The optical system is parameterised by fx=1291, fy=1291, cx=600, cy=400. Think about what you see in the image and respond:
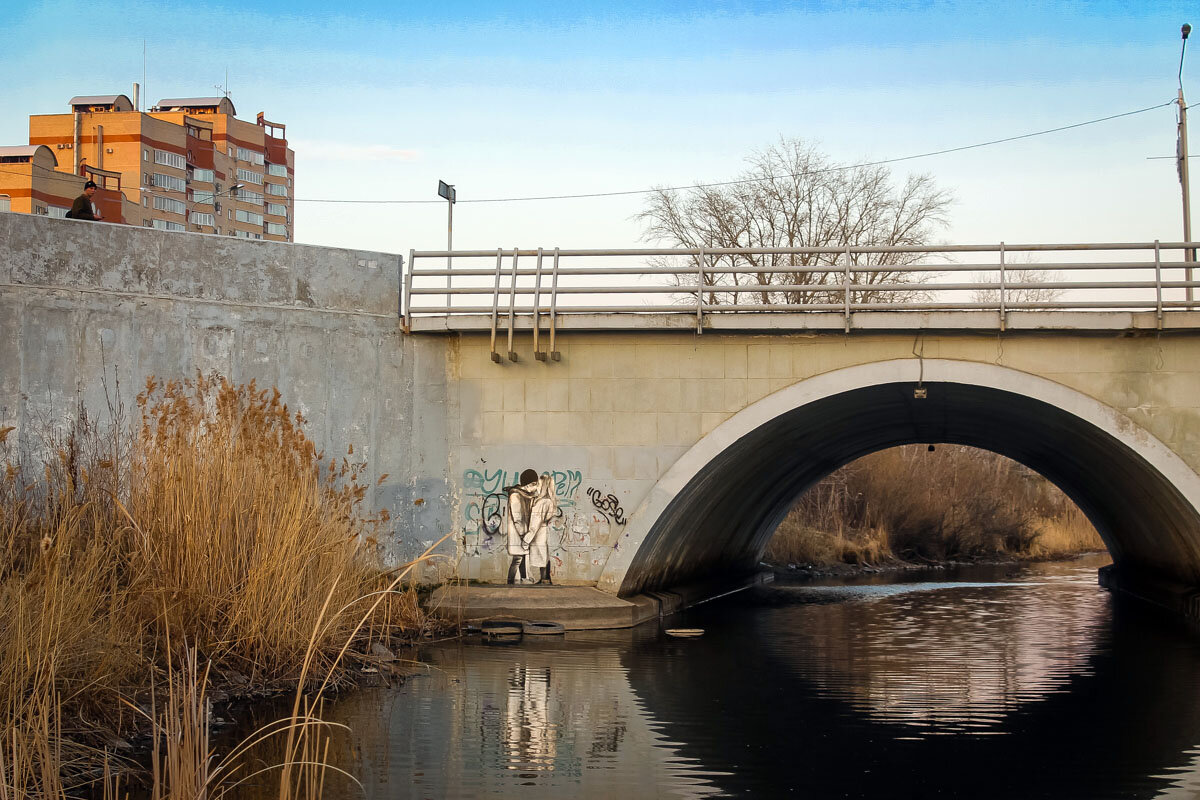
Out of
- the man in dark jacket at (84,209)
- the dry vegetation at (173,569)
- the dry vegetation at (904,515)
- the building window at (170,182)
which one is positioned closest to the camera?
the dry vegetation at (173,569)

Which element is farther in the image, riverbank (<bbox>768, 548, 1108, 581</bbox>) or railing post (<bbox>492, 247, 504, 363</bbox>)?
riverbank (<bbox>768, 548, 1108, 581</bbox>)

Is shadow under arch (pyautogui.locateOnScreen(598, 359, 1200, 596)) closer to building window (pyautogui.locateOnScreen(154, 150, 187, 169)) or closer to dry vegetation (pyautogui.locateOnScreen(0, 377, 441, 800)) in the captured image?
dry vegetation (pyautogui.locateOnScreen(0, 377, 441, 800))

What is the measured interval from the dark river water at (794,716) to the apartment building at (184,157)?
69945 mm

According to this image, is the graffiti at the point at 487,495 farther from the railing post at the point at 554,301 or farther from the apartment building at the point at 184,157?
the apartment building at the point at 184,157

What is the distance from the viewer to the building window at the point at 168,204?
94500 millimetres

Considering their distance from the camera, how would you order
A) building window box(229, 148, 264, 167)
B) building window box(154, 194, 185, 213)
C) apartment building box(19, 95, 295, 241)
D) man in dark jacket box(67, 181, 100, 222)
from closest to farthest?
1. man in dark jacket box(67, 181, 100, 222)
2. apartment building box(19, 95, 295, 241)
3. building window box(154, 194, 185, 213)
4. building window box(229, 148, 264, 167)

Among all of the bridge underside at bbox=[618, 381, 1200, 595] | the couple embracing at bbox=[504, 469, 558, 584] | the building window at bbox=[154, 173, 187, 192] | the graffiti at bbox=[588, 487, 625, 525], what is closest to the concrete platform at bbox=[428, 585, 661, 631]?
the couple embracing at bbox=[504, 469, 558, 584]

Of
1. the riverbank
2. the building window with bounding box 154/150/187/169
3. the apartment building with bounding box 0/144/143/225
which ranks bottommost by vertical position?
the riverbank

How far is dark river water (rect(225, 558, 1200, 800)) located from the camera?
9367 mm

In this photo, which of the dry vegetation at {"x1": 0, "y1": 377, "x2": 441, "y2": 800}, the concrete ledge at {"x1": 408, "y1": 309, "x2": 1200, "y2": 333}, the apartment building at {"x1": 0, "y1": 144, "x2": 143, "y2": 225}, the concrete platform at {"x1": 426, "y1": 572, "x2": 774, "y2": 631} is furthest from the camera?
the apartment building at {"x1": 0, "y1": 144, "x2": 143, "y2": 225}

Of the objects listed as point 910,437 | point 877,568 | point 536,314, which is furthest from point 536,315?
point 877,568

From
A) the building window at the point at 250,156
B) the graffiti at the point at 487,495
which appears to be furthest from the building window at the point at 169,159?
the graffiti at the point at 487,495

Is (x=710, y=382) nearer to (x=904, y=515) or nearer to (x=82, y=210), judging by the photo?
(x=82, y=210)

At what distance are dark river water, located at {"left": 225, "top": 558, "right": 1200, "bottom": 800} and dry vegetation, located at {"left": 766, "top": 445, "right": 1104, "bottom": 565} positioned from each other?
1657 centimetres
